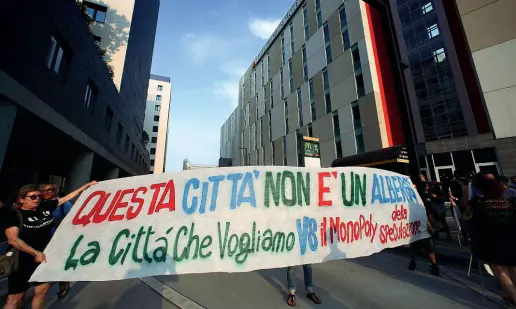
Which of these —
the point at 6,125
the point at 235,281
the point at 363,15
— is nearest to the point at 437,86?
the point at 363,15

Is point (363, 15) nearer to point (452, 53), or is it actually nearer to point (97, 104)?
point (452, 53)

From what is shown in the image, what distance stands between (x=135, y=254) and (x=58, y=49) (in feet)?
33.5

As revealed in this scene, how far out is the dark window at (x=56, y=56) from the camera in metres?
7.92

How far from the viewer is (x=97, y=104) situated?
12156 millimetres

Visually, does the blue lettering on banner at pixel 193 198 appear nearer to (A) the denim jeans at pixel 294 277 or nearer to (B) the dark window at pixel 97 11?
(A) the denim jeans at pixel 294 277

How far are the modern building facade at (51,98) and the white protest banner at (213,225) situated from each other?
5.62m

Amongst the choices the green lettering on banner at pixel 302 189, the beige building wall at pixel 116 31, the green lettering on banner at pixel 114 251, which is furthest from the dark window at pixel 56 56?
the green lettering on banner at pixel 302 189

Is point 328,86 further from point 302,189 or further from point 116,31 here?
point 302,189

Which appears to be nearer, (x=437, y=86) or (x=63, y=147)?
(x=63, y=147)

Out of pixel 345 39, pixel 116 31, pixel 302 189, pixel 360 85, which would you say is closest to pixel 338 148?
pixel 360 85

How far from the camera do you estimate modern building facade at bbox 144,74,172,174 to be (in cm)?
5826

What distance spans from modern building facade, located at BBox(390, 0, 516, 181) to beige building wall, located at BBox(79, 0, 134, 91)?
22.2 m

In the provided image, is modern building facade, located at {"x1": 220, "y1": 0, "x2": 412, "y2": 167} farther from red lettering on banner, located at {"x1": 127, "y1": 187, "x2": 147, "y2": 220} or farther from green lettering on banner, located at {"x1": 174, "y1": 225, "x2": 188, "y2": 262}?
red lettering on banner, located at {"x1": 127, "y1": 187, "x2": 147, "y2": 220}

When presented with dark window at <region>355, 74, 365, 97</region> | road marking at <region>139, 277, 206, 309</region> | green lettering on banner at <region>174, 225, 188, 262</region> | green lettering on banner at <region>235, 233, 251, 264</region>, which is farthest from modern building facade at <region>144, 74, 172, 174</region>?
green lettering on banner at <region>235, 233, 251, 264</region>
